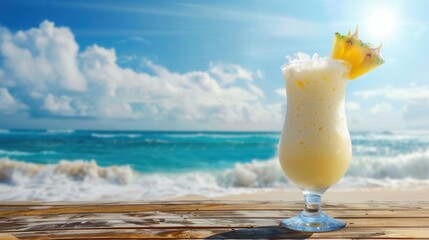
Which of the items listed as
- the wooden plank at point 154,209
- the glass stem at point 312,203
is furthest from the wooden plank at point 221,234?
the wooden plank at point 154,209

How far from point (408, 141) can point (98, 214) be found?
632 inches

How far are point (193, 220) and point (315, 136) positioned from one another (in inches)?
19.8

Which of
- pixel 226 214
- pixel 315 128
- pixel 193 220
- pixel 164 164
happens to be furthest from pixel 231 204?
pixel 164 164

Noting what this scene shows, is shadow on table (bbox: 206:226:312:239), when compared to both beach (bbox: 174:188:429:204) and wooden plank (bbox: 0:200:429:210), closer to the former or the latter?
wooden plank (bbox: 0:200:429:210)

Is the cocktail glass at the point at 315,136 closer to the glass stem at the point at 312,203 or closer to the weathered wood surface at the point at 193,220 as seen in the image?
the glass stem at the point at 312,203

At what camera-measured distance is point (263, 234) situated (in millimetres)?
1371

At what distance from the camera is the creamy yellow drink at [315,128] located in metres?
1.50

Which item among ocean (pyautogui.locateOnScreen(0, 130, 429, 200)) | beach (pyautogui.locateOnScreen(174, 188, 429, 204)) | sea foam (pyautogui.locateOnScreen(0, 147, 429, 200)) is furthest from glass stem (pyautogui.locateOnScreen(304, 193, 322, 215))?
sea foam (pyautogui.locateOnScreen(0, 147, 429, 200))

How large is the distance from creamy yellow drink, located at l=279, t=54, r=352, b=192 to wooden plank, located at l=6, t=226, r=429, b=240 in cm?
20

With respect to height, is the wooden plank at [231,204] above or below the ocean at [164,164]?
below

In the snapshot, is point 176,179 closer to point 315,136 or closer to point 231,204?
point 231,204

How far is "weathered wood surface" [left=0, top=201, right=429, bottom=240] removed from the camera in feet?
4.54

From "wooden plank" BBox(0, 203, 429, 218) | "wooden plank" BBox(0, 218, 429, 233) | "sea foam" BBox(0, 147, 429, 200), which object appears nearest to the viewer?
"wooden plank" BBox(0, 218, 429, 233)

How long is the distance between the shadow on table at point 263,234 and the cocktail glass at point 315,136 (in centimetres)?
7
